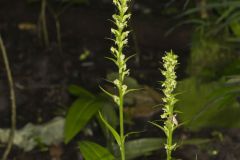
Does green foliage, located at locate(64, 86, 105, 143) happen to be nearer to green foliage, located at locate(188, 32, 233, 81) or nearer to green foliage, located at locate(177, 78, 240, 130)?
green foliage, located at locate(177, 78, 240, 130)

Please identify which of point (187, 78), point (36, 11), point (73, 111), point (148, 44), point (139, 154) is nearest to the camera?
point (139, 154)

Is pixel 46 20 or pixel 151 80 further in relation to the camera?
pixel 46 20

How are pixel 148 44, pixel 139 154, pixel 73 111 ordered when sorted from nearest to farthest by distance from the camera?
1. pixel 139 154
2. pixel 73 111
3. pixel 148 44

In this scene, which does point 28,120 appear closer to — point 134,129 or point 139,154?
point 134,129

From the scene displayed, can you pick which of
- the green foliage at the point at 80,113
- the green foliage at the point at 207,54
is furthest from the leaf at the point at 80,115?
the green foliage at the point at 207,54

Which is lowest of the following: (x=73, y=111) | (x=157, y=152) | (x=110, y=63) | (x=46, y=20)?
(x=157, y=152)

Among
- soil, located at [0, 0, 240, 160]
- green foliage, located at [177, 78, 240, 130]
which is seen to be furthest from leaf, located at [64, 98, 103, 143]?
green foliage, located at [177, 78, 240, 130]

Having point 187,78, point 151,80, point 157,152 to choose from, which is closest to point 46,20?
point 151,80

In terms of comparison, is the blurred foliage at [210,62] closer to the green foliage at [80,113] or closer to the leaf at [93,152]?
the green foliage at [80,113]
